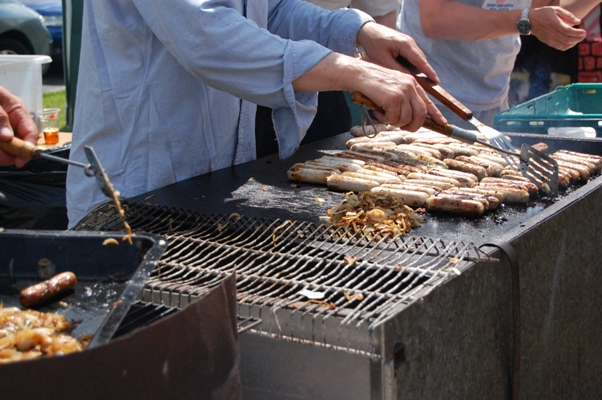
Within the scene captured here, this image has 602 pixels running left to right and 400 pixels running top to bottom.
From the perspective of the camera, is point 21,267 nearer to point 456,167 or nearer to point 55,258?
point 55,258

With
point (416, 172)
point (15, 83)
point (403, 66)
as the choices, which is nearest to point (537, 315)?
point (416, 172)

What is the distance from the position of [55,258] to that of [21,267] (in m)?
0.11

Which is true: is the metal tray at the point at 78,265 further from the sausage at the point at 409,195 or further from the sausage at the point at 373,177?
the sausage at the point at 373,177

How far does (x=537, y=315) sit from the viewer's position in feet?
9.37

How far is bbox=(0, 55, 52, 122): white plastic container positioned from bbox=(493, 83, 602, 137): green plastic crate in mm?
3324

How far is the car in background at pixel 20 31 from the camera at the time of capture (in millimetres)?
10984

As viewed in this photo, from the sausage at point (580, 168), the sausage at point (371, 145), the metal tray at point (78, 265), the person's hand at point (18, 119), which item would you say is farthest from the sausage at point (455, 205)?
the person's hand at point (18, 119)

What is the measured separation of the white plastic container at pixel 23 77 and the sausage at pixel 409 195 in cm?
319

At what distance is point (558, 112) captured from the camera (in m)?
5.39

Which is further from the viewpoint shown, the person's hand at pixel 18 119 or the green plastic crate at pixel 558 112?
the green plastic crate at pixel 558 112

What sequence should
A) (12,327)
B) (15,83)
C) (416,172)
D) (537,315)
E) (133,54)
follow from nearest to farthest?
(12,327), (537,315), (133,54), (416,172), (15,83)

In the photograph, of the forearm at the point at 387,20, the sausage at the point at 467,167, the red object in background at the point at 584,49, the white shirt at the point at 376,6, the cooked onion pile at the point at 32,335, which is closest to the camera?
the cooked onion pile at the point at 32,335

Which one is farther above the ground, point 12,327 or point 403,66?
point 403,66

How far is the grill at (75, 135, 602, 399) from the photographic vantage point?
6.57 ft
